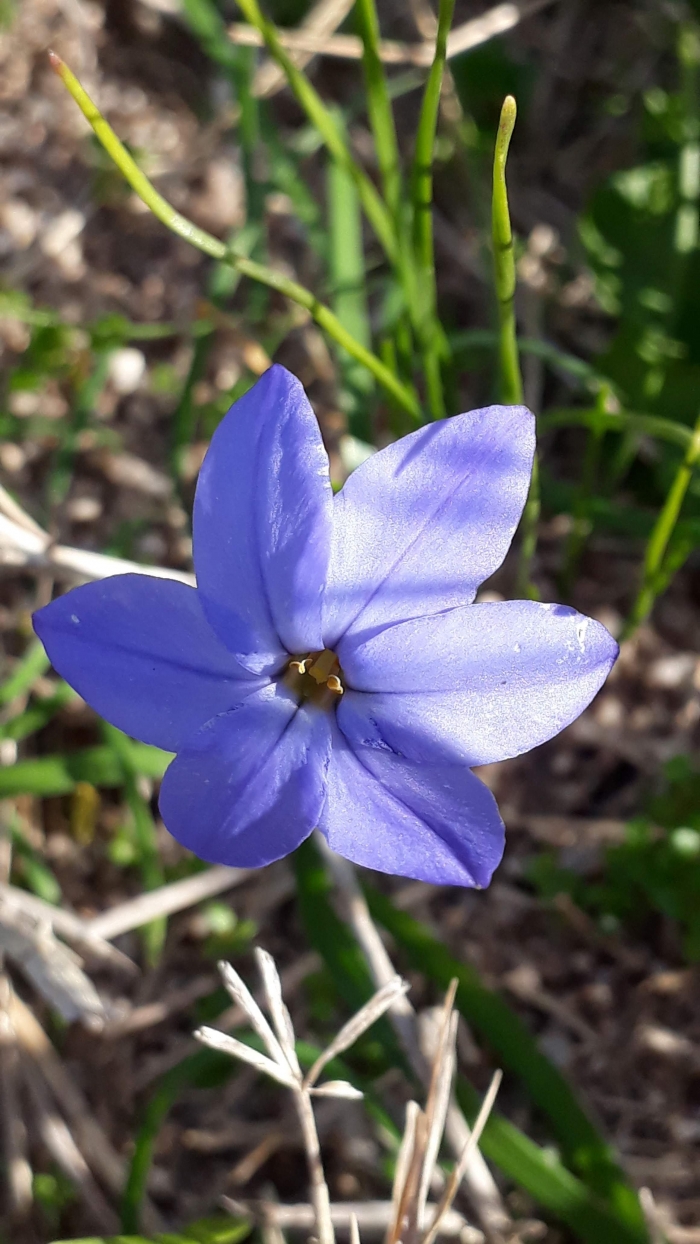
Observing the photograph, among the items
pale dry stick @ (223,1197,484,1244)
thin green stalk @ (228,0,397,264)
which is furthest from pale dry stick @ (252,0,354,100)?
pale dry stick @ (223,1197,484,1244)

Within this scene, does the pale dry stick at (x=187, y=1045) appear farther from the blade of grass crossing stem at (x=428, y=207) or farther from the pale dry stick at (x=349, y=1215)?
the blade of grass crossing stem at (x=428, y=207)

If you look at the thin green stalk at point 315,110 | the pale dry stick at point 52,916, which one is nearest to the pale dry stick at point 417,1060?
the pale dry stick at point 52,916

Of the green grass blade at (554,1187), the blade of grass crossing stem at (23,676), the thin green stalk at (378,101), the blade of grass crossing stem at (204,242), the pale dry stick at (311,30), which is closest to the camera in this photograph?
the blade of grass crossing stem at (204,242)

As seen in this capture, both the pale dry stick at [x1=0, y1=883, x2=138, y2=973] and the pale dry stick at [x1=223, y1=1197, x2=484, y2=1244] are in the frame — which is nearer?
the pale dry stick at [x1=223, y1=1197, x2=484, y2=1244]

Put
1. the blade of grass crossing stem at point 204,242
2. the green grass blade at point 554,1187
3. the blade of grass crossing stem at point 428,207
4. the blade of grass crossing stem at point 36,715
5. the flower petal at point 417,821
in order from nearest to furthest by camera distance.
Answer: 1. the flower petal at point 417,821
2. the blade of grass crossing stem at point 204,242
3. the blade of grass crossing stem at point 428,207
4. the green grass blade at point 554,1187
5. the blade of grass crossing stem at point 36,715

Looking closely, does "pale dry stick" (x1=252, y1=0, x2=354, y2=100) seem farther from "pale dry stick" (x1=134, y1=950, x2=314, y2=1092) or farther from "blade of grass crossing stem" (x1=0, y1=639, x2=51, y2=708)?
"pale dry stick" (x1=134, y1=950, x2=314, y2=1092)

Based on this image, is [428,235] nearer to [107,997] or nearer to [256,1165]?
[107,997]

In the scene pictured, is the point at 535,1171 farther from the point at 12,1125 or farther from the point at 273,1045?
the point at 12,1125
